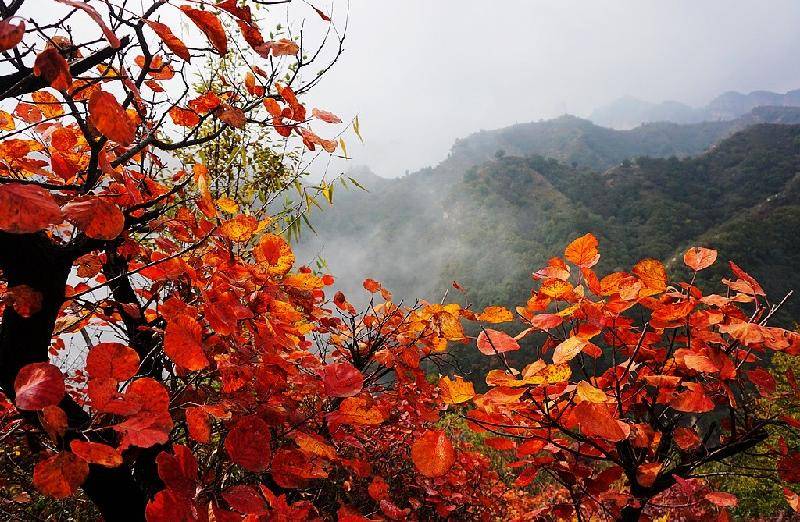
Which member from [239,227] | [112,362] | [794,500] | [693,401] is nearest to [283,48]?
[239,227]

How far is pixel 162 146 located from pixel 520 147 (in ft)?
575

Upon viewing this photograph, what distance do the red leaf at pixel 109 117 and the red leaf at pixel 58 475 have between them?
0.73m

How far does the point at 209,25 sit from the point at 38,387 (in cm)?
89

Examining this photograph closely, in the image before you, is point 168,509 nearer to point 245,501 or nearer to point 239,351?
point 245,501

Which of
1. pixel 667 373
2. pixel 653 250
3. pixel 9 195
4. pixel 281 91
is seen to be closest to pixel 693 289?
pixel 667 373

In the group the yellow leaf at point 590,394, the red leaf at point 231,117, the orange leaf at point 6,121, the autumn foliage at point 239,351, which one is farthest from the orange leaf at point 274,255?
the orange leaf at point 6,121

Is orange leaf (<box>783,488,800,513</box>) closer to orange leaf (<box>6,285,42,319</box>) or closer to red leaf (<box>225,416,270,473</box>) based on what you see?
red leaf (<box>225,416,270,473</box>)

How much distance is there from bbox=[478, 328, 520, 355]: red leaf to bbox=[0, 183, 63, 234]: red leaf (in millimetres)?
1296

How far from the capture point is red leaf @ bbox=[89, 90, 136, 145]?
800 mm

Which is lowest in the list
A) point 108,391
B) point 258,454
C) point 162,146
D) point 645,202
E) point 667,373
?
point 667,373

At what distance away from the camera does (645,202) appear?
74.9m

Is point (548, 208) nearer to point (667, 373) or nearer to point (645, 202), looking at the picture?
point (645, 202)

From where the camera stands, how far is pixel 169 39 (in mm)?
929

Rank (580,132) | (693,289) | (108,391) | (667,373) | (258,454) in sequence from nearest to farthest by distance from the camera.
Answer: (108,391), (258,454), (693,289), (667,373), (580,132)
